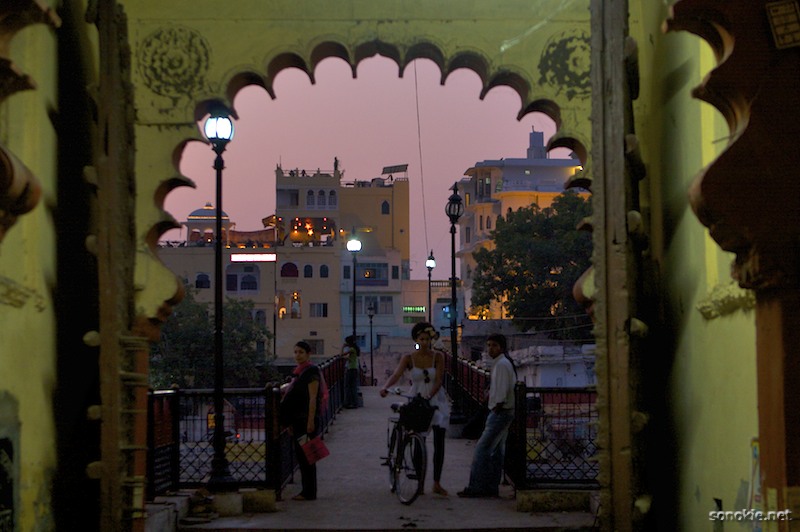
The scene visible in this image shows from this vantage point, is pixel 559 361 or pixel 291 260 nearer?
pixel 559 361

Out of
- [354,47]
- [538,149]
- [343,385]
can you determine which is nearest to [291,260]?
[538,149]

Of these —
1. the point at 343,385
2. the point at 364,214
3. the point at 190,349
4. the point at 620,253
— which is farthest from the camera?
the point at 364,214

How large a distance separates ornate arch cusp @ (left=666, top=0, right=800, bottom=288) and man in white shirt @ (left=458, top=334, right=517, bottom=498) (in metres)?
6.56

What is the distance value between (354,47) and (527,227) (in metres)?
51.6

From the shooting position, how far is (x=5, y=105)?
7113 mm

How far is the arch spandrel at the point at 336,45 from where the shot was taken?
833cm

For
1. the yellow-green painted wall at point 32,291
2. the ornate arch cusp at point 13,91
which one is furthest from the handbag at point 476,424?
the ornate arch cusp at point 13,91

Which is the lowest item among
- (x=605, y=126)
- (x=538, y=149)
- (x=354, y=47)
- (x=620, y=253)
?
(x=620, y=253)

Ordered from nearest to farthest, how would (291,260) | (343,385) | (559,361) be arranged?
(343,385)
(559,361)
(291,260)

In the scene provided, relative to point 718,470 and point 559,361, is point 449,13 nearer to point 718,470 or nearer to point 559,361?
point 718,470

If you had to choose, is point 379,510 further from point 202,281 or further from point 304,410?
point 202,281

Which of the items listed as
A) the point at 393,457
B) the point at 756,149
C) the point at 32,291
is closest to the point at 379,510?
the point at 393,457

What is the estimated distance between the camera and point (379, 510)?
11008mm

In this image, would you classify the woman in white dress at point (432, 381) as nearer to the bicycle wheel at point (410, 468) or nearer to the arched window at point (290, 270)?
the bicycle wheel at point (410, 468)
